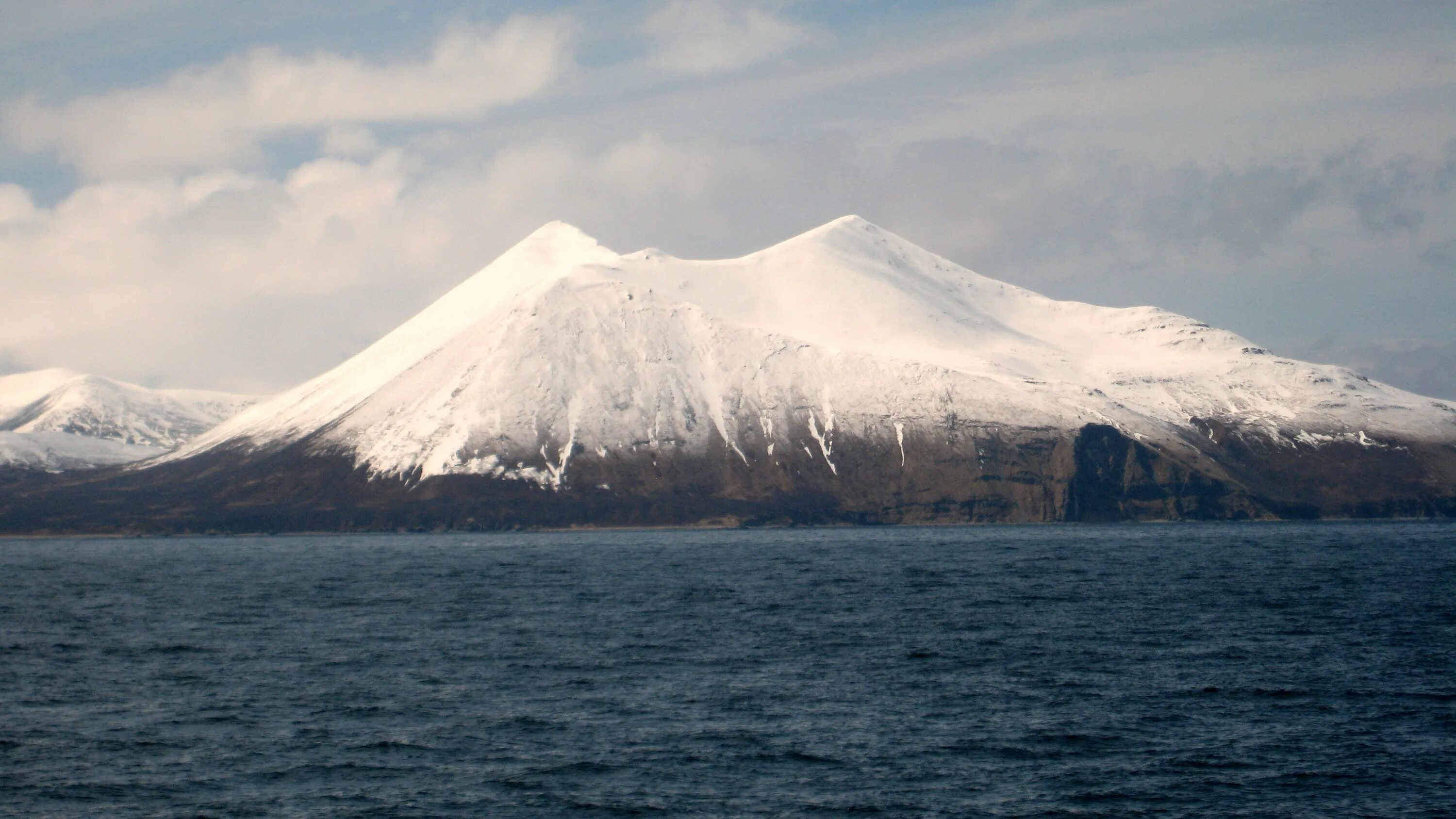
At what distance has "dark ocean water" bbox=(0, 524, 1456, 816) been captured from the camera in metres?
48.4

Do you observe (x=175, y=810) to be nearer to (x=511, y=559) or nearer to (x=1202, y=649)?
(x=1202, y=649)

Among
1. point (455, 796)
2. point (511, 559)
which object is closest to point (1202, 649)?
point (455, 796)

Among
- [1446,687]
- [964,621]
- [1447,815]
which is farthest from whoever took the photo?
[964,621]

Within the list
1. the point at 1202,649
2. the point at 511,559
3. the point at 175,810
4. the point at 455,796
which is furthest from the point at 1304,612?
the point at 511,559

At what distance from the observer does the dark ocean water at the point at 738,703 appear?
4841 centimetres

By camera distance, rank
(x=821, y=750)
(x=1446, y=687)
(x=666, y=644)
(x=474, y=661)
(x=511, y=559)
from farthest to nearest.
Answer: (x=511, y=559), (x=666, y=644), (x=474, y=661), (x=1446, y=687), (x=821, y=750)

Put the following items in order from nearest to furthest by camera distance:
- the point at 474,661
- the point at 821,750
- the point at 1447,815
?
the point at 1447,815 < the point at 821,750 < the point at 474,661

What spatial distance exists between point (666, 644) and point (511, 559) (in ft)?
330

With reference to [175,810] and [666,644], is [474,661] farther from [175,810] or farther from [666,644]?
[175,810]

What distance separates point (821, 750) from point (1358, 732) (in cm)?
2226

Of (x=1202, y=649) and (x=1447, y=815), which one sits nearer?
(x=1447, y=815)

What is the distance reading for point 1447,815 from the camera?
45.5 meters

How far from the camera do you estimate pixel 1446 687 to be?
68.1 meters

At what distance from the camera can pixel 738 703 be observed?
64500 mm
